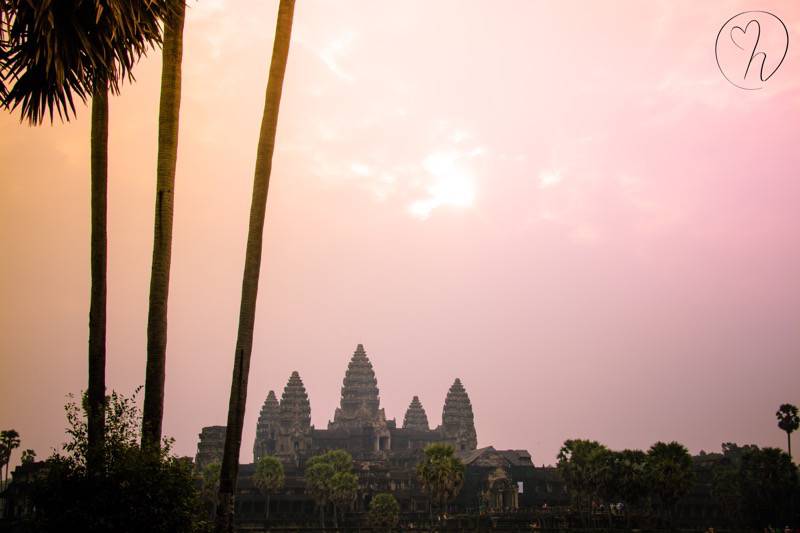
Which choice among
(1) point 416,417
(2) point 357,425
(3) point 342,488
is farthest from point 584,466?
(1) point 416,417

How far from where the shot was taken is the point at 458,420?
16038 centimetres

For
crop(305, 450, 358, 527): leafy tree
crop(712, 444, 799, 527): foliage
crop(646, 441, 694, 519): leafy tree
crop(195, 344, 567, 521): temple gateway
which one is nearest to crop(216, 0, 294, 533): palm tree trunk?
crop(646, 441, 694, 519): leafy tree

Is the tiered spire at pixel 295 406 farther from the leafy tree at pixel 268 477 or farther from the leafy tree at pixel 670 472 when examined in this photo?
the leafy tree at pixel 670 472

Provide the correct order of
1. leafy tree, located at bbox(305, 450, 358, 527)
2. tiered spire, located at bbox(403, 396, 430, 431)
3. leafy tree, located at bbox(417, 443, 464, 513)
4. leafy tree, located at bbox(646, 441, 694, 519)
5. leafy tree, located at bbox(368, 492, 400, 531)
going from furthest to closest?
1. tiered spire, located at bbox(403, 396, 430, 431)
2. leafy tree, located at bbox(305, 450, 358, 527)
3. leafy tree, located at bbox(368, 492, 400, 531)
4. leafy tree, located at bbox(417, 443, 464, 513)
5. leafy tree, located at bbox(646, 441, 694, 519)

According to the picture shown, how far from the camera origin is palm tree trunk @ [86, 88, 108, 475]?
15688 mm

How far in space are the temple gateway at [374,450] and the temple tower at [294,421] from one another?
180mm

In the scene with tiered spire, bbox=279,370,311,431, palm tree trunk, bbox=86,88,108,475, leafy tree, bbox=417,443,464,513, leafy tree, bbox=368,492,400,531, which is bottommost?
leafy tree, bbox=368,492,400,531

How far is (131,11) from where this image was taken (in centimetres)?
1149

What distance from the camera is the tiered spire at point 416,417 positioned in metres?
170

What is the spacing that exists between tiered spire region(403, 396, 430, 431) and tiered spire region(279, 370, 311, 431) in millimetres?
25811

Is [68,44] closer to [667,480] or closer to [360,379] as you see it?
[667,480]

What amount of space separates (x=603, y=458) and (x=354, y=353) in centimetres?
9222

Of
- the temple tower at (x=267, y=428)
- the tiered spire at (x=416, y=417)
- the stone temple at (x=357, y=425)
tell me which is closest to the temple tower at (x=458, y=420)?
the stone temple at (x=357, y=425)

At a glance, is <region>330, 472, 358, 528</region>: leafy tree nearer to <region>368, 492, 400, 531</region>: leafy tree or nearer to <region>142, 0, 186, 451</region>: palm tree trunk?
<region>368, 492, 400, 531</region>: leafy tree
